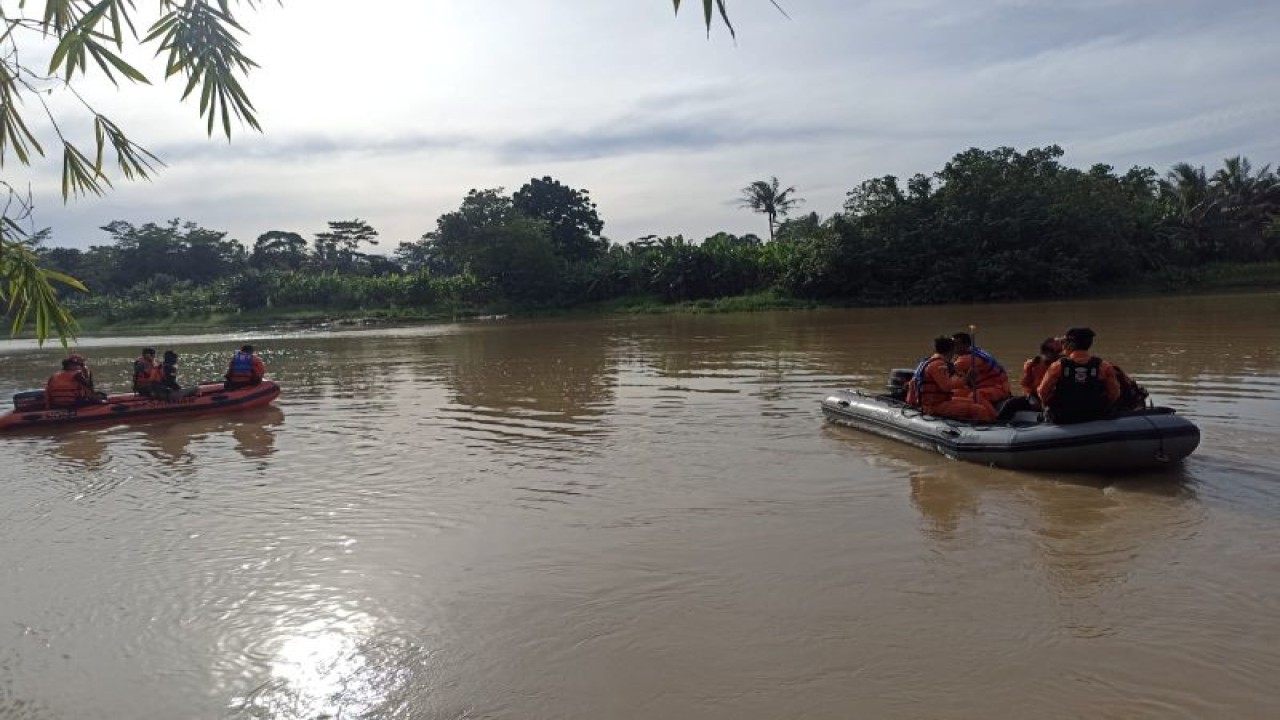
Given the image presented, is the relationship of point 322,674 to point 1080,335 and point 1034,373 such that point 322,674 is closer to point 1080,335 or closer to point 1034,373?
point 1080,335

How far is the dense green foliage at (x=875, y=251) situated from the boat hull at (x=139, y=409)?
27136mm

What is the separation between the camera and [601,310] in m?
40.2

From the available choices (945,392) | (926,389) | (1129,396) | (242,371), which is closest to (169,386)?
(242,371)

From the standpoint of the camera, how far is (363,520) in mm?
6559

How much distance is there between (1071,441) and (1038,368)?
1203mm

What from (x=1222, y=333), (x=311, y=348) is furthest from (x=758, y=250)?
(x=1222, y=333)

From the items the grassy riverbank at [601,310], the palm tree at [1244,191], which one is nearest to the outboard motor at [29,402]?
the grassy riverbank at [601,310]

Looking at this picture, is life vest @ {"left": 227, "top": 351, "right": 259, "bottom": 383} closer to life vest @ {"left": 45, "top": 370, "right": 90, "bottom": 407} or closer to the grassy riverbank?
life vest @ {"left": 45, "top": 370, "right": 90, "bottom": 407}

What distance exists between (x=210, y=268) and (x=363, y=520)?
57.2 metres

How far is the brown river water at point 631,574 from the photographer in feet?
12.5

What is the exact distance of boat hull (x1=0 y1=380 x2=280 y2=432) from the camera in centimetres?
1129

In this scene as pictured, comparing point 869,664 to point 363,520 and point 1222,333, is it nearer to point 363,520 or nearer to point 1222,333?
point 363,520

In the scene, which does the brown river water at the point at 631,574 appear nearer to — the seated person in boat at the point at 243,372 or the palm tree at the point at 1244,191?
the seated person in boat at the point at 243,372

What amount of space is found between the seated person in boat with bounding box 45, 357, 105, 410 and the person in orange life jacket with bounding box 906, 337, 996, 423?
34.2 feet
